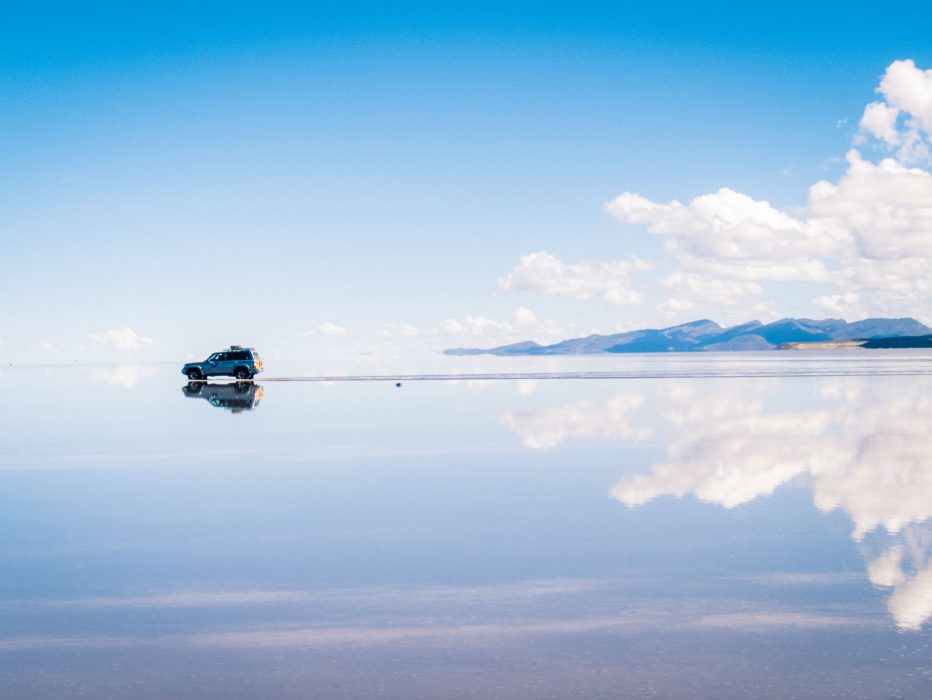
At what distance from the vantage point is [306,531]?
42.3 feet

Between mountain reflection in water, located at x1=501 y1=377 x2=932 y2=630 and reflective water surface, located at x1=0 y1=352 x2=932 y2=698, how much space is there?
9 centimetres

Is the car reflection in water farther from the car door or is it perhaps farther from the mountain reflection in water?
the mountain reflection in water

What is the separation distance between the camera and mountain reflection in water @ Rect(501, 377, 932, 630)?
11.2 meters

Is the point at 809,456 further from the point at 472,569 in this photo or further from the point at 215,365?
the point at 215,365

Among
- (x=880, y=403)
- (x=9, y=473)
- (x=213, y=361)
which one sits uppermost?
(x=213, y=361)

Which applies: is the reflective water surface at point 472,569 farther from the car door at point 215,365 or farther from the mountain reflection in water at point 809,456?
the car door at point 215,365

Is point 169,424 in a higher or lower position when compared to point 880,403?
higher

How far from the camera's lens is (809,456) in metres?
20.4

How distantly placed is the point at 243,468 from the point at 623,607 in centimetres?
1299

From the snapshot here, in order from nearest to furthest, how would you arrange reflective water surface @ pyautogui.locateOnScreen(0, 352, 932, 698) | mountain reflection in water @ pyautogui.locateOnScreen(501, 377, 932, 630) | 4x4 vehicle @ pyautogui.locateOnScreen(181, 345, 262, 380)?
reflective water surface @ pyautogui.locateOnScreen(0, 352, 932, 698), mountain reflection in water @ pyautogui.locateOnScreen(501, 377, 932, 630), 4x4 vehicle @ pyautogui.locateOnScreen(181, 345, 262, 380)

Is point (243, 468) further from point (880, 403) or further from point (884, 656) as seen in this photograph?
point (880, 403)

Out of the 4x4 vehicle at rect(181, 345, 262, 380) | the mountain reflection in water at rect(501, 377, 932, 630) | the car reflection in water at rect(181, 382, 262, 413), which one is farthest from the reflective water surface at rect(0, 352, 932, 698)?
the 4x4 vehicle at rect(181, 345, 262, 380)

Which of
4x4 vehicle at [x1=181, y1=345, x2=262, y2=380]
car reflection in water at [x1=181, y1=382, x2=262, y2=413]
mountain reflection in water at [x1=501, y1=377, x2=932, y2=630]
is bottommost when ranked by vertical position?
mountain reflection in water at [x1=501, y1=377, x2=932, y2=630]

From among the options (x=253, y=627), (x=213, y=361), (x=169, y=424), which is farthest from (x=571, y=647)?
(x=213, y=361)
